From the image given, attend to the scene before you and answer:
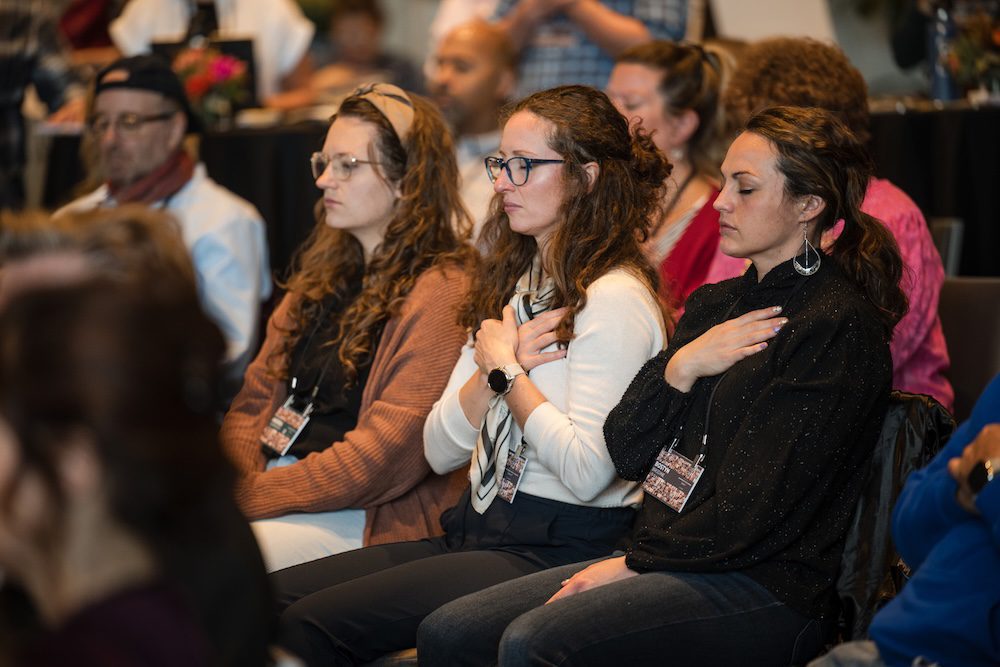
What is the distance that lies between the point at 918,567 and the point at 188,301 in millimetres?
1228

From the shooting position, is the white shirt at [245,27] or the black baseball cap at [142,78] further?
the white shirt at [245,27]

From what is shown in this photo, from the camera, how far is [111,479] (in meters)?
1.20

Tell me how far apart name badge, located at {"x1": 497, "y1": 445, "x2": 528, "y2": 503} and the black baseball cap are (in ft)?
6.51

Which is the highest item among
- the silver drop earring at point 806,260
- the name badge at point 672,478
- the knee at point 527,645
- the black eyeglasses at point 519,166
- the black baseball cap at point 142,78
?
the black eyeglasses at point 519,166

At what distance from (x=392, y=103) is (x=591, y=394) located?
1.00 meters

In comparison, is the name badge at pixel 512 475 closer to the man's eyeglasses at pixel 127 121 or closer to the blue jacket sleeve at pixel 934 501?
the blue jacket sleeve at pixel 934 501

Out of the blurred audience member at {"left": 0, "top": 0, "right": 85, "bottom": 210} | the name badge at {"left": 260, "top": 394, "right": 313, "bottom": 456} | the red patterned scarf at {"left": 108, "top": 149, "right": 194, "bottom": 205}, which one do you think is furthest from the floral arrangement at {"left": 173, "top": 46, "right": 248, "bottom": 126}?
the name badge at {"left": 260, "top": 394, "right": 313, "bottom": 456}

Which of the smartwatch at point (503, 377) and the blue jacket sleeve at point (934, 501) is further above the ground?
the blue jacket sleeve at point (934, 501)

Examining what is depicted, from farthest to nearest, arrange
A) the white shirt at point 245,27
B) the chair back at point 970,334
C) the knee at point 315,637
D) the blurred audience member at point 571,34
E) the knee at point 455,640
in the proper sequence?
the white shirt at point 245,27 → the blurred audience member at point 571,34 → the chair back at point 970,334 → the knee at point 315,637 → the knee at point 455,640

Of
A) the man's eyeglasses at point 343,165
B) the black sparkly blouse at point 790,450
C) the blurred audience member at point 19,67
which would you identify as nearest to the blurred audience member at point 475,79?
the blurred audience member at point 19,67

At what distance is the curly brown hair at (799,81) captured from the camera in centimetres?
289

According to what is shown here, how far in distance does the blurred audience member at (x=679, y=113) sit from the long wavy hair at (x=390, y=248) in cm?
60

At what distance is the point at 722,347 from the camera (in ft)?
7.12

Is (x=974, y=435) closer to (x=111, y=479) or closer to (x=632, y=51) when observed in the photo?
(x=111, y=479)
